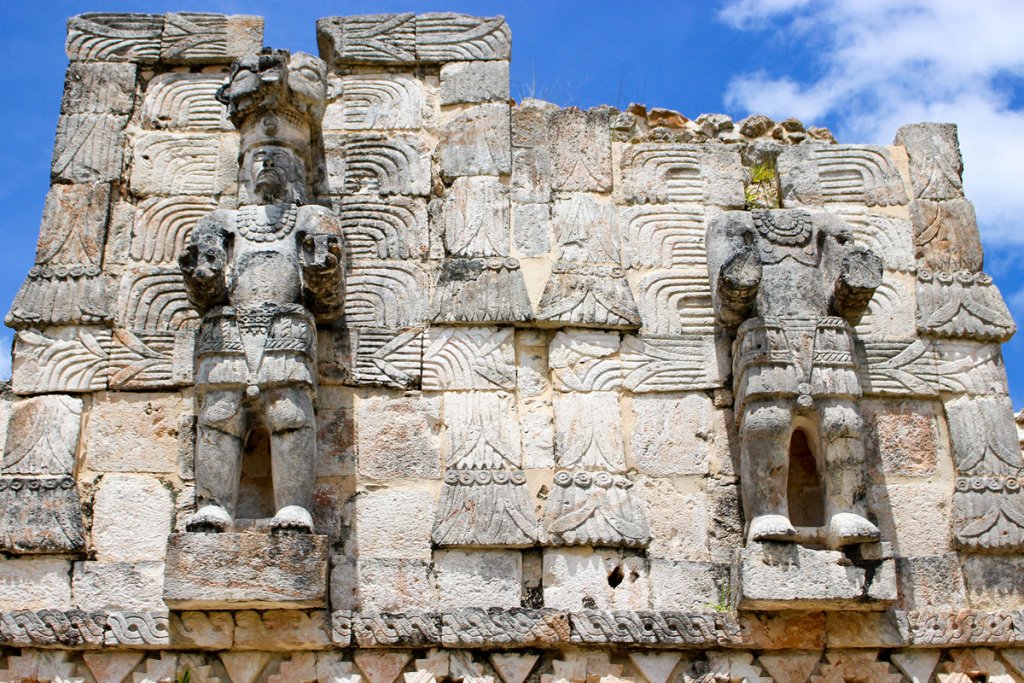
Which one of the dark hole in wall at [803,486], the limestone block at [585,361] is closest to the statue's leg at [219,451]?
the limestone block at [585,361]

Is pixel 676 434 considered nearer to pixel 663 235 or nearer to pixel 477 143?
pixel 663 235

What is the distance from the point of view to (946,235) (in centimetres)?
775

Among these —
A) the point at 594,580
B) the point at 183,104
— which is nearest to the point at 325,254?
the point at 183,104

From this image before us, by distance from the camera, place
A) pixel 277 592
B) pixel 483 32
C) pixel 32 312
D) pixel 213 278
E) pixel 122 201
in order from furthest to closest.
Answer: pixel 483 32 < pixel 122 201 < pixel 32 312 < pixel 213 278 < pixel 277 592

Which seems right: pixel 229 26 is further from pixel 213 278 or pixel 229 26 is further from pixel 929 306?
pixel 929 306

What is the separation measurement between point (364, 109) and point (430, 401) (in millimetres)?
2159

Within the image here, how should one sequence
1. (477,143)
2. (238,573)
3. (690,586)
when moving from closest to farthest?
(238,573) < (690,586) < (477,143)

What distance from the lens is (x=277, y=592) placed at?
20.0ft

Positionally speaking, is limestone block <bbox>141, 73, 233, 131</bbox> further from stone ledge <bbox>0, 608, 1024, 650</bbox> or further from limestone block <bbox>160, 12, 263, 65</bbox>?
stone ledge <bbox>0, 608, 1024, 650</bbox>

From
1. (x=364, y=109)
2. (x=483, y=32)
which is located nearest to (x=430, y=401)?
(x=364, y=109)

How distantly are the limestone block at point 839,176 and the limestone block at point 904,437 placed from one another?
4.66 ft

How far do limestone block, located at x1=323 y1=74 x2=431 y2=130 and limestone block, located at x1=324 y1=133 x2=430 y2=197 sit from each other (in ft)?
0.30

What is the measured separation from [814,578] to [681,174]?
9.34 feet

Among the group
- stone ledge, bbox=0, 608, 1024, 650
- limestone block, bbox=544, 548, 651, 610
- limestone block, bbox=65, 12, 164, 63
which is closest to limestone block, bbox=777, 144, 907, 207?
limestone block, bbox=544, 548, 651, 610
